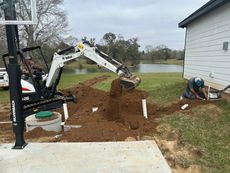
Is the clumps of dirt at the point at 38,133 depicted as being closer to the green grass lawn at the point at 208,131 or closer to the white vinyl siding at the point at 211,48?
the green grass lawn at the point at 208,131

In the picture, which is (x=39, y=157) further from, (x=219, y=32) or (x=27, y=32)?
(x=27, y=32)

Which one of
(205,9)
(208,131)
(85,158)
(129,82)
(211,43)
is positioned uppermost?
(205,9)

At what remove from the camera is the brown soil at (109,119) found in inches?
224

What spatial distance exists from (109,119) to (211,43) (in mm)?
5331

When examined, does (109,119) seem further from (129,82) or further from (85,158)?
(85,158)

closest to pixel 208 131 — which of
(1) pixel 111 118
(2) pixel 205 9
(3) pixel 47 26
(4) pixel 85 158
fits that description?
(1) pixel 111 118

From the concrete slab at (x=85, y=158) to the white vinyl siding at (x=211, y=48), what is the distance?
5.43 metres

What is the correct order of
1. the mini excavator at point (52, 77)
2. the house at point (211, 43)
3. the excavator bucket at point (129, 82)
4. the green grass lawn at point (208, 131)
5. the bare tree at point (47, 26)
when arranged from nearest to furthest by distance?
the green grass lawn at point (208, 131) < the excavator bucket at point (129, 82) < the mini excavator at point (52, 77) < the house at point (211, 43) < the bare tree at point (47, 26)

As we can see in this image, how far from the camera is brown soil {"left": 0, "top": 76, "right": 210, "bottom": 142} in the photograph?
5.69 m

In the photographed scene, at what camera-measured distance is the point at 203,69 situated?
1089 centimetres

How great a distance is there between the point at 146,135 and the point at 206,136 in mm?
1336

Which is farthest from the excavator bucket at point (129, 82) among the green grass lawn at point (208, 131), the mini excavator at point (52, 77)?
the green grass lawn at point (208, 131)

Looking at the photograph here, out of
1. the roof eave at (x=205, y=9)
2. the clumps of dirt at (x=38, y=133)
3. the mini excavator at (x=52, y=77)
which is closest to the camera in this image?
the clumps of dirt at (x=38, y=133)

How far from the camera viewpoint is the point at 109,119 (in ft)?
24.5
